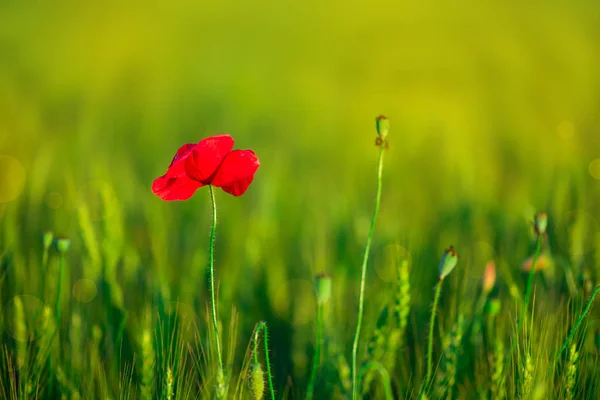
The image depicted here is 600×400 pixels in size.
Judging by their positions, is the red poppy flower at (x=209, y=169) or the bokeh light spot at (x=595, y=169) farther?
the bokeh light spot at (x=595, y=169)

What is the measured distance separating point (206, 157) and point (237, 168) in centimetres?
4

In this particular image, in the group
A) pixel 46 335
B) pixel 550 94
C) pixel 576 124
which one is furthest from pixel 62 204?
pixel 550 94

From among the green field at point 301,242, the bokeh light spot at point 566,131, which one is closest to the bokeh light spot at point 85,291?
the green field at point 301,242

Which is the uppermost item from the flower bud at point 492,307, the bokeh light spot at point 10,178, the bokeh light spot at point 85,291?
the bokeh light spot at point 10,178

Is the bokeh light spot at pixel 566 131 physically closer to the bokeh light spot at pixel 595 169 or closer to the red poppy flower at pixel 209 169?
the bokeh light spot at pixel 595 169

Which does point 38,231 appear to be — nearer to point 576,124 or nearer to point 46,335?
point 46,335

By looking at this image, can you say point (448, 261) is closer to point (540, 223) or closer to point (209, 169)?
point (540, 223)

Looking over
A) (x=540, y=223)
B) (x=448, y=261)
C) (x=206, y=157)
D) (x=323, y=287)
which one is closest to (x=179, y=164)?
(x=206, y=157)

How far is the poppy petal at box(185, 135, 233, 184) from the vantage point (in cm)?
82

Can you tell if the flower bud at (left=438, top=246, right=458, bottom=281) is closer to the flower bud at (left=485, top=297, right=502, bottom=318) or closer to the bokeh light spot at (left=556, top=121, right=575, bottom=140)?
the flower bud at (left=485, top=297, right=502, bottom=318)

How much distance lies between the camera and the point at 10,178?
1783mm

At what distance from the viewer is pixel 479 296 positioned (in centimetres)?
117

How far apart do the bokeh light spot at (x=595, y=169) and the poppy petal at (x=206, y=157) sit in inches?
44.4

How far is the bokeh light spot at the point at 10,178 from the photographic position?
1605 mm
